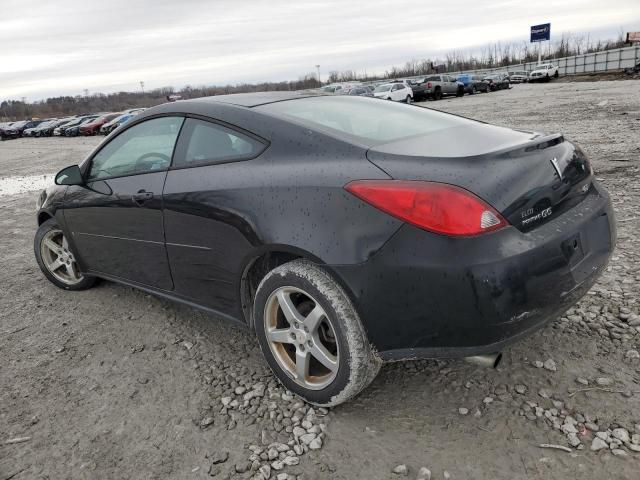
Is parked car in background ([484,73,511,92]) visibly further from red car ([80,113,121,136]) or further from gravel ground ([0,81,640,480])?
gravel ground ([0,81,640,480])

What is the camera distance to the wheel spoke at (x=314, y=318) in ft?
7.49

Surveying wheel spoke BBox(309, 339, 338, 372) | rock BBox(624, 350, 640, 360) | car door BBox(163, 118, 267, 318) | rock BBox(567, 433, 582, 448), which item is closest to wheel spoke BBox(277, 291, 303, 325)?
wheel spoke BBox(309, 339, 338, 372)

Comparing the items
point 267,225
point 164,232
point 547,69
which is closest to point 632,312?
point 267,225

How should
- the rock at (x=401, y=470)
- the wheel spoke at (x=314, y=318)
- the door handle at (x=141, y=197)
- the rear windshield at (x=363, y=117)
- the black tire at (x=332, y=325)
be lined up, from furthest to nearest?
the door handle at (x=141, y=197) < the rear windshield at (x=363, y=117) < the wheel spoke at (x=314, y=318) < the black tire at (x=332, y=325) < the rock at (x=401, y=470)

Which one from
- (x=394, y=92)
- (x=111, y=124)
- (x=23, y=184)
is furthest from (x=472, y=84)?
(x=23, y=184)

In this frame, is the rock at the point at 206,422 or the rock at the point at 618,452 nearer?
the rock at the point at 618,452

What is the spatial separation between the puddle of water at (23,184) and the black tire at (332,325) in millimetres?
9695

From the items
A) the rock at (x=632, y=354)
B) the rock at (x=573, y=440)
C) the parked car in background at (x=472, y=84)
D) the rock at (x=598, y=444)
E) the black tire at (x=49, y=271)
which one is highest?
the black tire at (x=49, y=271)

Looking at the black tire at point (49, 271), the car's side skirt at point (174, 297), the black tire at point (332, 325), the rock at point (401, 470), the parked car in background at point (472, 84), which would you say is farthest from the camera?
the parked car in background at point (472, 84)

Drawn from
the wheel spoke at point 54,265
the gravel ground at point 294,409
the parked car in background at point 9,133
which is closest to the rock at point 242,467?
the gravel ground at point 294,409

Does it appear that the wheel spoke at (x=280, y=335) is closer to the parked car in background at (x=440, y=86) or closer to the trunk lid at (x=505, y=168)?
the trunk lid at (x=505, y=168)

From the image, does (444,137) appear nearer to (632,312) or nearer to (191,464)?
(632,312)

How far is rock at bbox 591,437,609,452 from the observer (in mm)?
2031

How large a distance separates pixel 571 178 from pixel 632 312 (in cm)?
116
